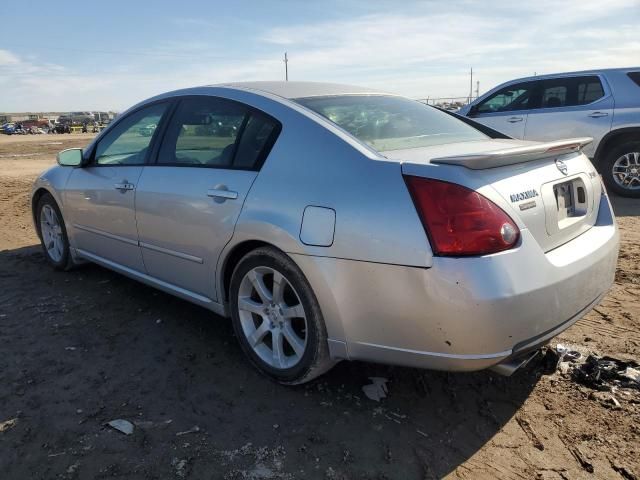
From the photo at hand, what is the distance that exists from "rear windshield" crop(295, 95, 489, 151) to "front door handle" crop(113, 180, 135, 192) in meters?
1.44

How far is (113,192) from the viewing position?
4.05 m

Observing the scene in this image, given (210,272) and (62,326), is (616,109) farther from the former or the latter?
(62,326)

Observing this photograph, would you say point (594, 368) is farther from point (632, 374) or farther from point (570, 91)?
point (570, 91)

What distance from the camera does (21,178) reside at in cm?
1209

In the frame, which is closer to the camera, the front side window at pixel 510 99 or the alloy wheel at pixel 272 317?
the alloy wheel at pixel 272 317

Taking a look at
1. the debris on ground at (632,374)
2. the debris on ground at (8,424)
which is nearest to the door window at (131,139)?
the debris on ground at (8,424)

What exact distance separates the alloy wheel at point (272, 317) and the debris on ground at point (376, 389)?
420 mm

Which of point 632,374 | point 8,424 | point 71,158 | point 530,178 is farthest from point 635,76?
point 8,424

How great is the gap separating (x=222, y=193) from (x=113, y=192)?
1.37 m

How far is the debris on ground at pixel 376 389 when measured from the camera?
9.53 feet

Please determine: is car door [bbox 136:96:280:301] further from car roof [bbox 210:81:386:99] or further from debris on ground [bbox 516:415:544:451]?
debris on ground [bbox 516:415:544:451]

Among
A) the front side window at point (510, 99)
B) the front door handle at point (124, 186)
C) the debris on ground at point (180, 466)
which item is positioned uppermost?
the front side window at point (510, 99)

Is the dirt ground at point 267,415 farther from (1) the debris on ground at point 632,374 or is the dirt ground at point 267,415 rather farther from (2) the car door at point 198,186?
(2) the car door at point 198,186

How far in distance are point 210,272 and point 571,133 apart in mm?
6761
